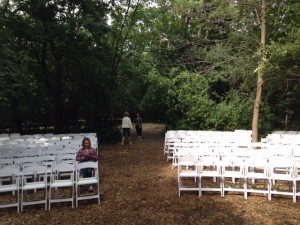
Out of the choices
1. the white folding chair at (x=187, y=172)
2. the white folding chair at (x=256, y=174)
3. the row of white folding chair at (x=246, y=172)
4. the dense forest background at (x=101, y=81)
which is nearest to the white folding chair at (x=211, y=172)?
the row of white folding chair at (x=246, y=172)

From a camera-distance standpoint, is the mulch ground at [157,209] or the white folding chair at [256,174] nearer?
the mulch ground at [157,209]

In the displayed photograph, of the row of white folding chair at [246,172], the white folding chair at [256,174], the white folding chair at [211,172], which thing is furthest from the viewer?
the white folding chair at [211,172]

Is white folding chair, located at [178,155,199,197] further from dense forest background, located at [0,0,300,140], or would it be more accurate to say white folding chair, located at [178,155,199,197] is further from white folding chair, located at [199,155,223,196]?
dense forest background, located at [0,0,300,140]

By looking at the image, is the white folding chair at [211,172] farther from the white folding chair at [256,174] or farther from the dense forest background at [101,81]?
the dense forest background at [101,81]

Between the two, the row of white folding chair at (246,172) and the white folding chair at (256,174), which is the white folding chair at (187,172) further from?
the white folding chair at (256,174)

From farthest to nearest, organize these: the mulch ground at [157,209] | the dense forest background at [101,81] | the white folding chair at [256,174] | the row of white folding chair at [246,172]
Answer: the dense forest background at [101,81], the white folding chair at [256,174], the row of white folding chair at [246,172], the mulch ground at [157,209]

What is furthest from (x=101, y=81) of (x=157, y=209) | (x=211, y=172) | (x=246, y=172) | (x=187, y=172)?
(x=157, y=209)

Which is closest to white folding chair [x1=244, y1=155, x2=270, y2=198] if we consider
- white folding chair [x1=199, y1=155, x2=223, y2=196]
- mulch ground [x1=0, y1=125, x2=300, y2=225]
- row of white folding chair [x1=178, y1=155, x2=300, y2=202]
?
row of white folding chair [x1=178, y1=155, x2=300, y2=202]

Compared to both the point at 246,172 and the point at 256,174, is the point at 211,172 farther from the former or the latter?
the point at 256,174

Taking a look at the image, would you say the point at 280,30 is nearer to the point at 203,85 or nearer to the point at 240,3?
the point at 240,3

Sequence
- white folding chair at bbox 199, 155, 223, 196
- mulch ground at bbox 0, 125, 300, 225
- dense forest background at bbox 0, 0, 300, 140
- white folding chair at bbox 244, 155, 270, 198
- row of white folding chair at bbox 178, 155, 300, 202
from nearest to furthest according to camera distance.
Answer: mulch ground at bbox 0, 125, 300, 225, row of white folding chair at bbox 178, 155, 300, 202, white folding chair at bbox 244, 155, 270, 198, white folding chair at bbox 199, 155, 223, 196, dense forest background at bbox 0, 0, 300, 140

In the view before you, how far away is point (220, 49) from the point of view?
47.9ft

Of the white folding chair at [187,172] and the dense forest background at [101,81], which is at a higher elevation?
the dense forest background at [101,81]

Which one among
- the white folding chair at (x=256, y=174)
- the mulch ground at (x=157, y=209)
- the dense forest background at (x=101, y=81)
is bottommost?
the mulch ground at (x=157, y=209)
